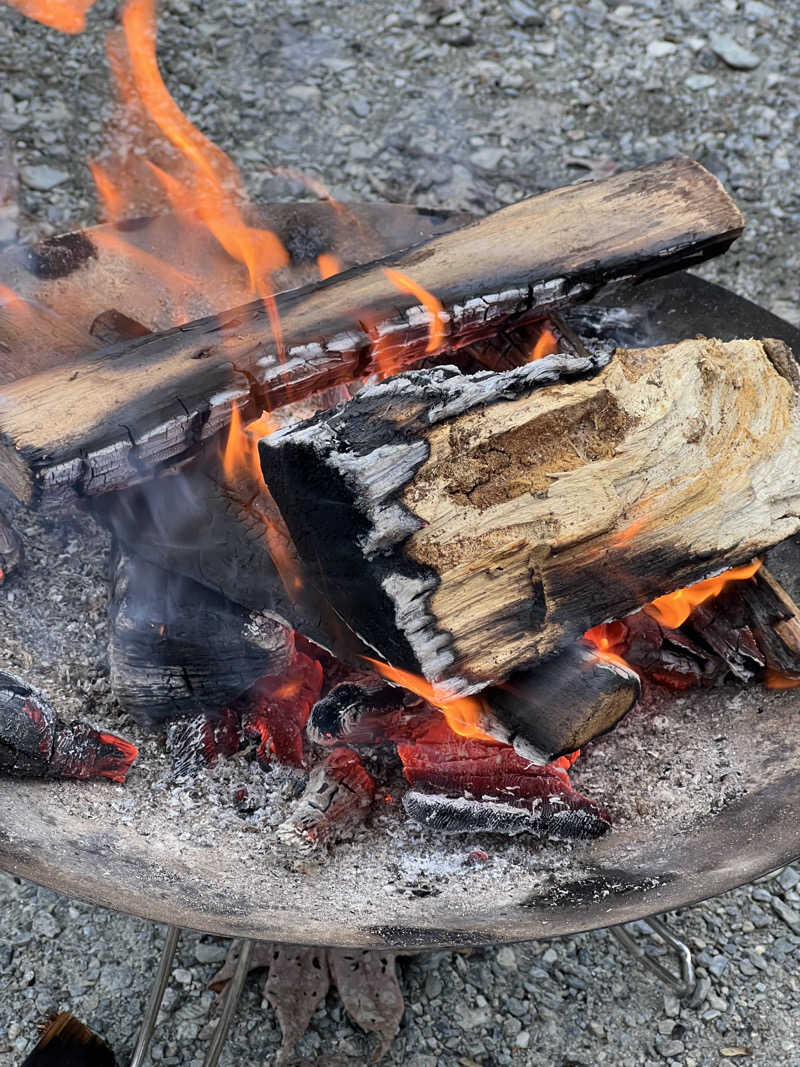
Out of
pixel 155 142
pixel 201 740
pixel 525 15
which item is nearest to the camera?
pixel 201 740

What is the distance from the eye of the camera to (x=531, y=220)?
210 cm

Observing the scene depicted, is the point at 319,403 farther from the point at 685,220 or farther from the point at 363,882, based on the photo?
the point at 363,882

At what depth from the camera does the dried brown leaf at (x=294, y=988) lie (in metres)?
1.99

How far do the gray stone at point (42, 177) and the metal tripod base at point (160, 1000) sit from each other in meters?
3.02

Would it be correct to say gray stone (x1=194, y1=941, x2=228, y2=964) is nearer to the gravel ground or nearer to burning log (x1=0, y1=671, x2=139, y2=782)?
burning log (x1=0, y1=671, x2=139, y2=782)

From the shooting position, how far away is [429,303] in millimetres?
1916

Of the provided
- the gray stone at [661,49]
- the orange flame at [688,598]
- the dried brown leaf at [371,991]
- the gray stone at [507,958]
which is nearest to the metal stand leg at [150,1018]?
the dried brown leaf at [371,991]

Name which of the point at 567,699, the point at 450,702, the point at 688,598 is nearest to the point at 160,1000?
the point at 450,702

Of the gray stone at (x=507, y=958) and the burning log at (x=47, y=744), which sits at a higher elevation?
the burning log at (x=47, y=744)

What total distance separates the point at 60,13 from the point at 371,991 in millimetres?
4145

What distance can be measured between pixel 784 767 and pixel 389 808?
2.12 feet

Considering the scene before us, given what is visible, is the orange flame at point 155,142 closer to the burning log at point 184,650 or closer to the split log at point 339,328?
the split log at point 339,328

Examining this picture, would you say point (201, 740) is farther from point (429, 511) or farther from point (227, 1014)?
point (429, 511)

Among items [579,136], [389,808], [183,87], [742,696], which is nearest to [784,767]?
[742,696]
